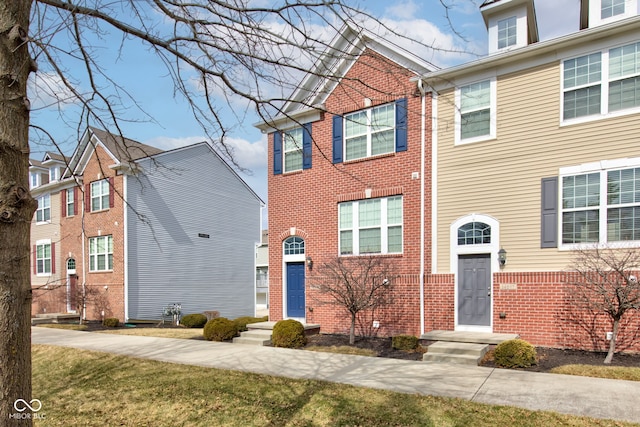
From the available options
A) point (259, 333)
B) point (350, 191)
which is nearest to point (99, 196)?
point (259, 333)

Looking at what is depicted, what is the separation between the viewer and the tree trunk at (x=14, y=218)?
2816mm

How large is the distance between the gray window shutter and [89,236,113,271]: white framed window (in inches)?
733

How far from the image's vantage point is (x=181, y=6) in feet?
12.9

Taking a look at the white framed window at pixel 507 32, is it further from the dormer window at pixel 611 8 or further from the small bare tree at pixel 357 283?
the small bare tree at pixel 357 283

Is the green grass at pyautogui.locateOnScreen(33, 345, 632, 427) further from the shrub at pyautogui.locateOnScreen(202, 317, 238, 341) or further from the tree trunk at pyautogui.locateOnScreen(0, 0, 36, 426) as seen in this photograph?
the shrub at pyautogui.locateOnScreen(202, 317, 238, 341)

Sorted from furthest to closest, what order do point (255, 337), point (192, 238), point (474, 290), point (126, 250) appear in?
point (192, 238), point (126, 250), point (255, 337), point (474, 290)

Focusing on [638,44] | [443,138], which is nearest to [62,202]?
[443,138]

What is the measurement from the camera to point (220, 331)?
12.5 metres

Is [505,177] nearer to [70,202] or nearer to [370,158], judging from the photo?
[370,158]

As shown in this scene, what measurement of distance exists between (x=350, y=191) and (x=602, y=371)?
7767mm

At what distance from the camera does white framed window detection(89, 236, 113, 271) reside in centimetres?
2088

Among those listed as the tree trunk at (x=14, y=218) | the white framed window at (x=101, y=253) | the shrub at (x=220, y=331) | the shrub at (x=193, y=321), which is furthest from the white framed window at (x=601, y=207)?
the white framed window at (x=101, y=253)

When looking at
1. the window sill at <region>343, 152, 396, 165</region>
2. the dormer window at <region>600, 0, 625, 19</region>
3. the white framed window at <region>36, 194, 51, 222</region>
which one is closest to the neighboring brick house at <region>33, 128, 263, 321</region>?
the white framed window at <region>36, 194, 51, 222</region>

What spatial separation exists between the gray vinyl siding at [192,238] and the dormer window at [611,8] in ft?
55.2
